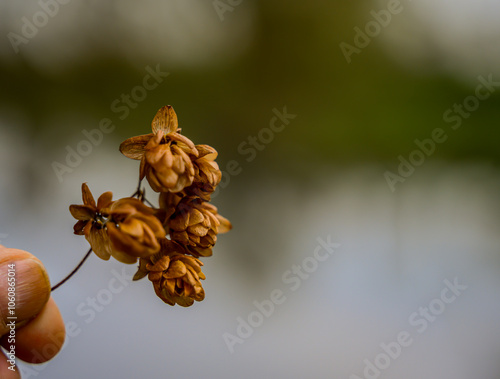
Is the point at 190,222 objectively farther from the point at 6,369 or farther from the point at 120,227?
the point at 6,369

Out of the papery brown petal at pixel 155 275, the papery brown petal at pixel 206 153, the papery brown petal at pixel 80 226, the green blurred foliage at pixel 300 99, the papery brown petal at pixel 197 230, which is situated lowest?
the papery brown petal at pixel 80 226

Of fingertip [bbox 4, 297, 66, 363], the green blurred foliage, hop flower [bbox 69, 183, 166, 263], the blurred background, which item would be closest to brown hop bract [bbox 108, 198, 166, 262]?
hop flower [bbox 69, 183, 166, 263]

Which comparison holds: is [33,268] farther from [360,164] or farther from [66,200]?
[360,164]

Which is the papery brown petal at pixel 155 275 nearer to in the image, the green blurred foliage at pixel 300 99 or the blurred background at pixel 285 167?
the blurred background at pixel 285 167

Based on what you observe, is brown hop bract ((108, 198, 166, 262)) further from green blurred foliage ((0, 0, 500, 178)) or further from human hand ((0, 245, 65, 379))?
green blurred foliage ((0, 0, 500, 178))

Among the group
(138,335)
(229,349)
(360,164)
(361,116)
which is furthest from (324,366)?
(361,116)

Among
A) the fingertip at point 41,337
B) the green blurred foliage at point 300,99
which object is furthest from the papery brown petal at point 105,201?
the green blurred foliage at point 300,99

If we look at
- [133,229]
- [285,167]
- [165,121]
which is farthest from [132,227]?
[285,167]
